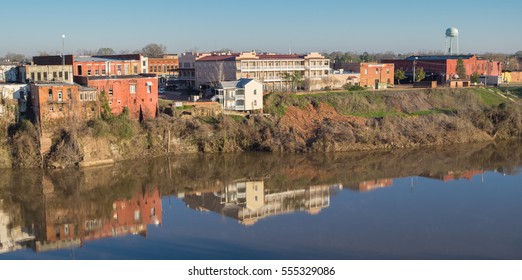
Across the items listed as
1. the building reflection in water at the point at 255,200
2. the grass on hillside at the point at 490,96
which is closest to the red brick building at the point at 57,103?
the building reflection in water at the point at 255,200

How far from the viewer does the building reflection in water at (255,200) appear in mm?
22031

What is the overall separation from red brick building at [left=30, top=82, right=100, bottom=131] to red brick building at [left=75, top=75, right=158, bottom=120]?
1372 millimetres

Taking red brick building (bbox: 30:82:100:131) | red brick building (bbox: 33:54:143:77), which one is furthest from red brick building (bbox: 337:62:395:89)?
red brick building (bbox: 30:82:100:131)

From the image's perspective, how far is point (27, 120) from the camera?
2883 cm

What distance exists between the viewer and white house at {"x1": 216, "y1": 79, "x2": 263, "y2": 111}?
3553cm

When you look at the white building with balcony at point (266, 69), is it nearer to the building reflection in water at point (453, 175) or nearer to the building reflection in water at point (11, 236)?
the building reflection in water at point (453, 175)

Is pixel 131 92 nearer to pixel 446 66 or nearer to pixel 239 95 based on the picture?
pixel 239 95

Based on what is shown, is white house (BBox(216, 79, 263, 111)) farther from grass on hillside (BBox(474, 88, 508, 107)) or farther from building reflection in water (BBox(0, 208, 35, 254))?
grass on hillside (BBox(474, 88, 508, 107))

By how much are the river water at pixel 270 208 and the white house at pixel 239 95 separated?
4759 mm

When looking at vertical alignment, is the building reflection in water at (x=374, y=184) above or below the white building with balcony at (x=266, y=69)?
below

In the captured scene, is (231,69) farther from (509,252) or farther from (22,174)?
(509,252)

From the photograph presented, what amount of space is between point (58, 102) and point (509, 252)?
69.4 feet

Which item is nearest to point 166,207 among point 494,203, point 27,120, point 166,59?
point 27,120

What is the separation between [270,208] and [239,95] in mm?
14230
